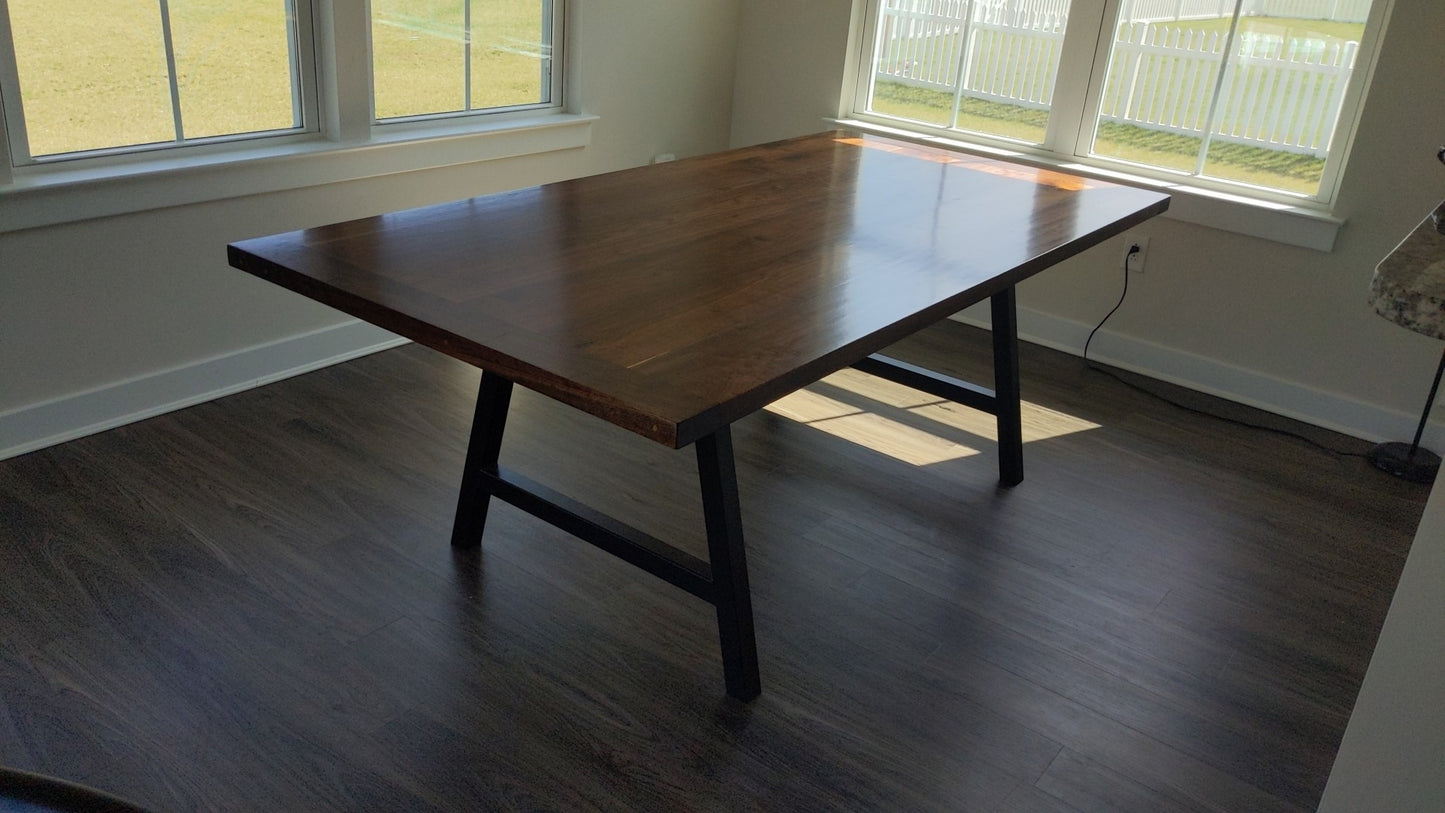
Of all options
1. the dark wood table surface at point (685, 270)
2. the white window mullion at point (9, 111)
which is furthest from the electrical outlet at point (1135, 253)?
the white window mullion at point (9, 111)

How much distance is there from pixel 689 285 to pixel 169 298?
1.69 metres

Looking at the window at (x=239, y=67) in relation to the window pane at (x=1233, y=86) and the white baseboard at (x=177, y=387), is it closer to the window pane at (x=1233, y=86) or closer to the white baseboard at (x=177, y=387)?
the white baseboard at (x=177, y=387)

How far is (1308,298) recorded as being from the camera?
3.31m

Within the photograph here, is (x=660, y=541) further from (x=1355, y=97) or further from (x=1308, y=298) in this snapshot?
(x=1355, y=97)

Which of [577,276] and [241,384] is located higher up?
[577,276]

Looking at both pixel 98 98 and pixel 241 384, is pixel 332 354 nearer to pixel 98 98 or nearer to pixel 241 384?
pixel 241 384

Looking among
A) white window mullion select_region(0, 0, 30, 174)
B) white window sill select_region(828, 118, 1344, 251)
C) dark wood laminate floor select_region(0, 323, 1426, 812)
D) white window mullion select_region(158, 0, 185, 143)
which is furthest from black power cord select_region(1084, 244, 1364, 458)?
white window mullion select_region(0, 0, 30, 174)

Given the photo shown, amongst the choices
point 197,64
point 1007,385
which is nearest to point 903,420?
point 1007,385

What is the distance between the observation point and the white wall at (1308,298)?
3.04m

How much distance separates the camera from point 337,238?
1898 mm

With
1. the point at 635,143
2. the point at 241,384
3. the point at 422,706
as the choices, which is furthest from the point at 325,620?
the point at 635,143

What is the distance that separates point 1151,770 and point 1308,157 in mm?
2276

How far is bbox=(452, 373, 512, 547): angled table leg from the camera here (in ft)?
7.10

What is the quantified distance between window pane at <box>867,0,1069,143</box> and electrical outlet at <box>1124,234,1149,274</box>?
51 cm
